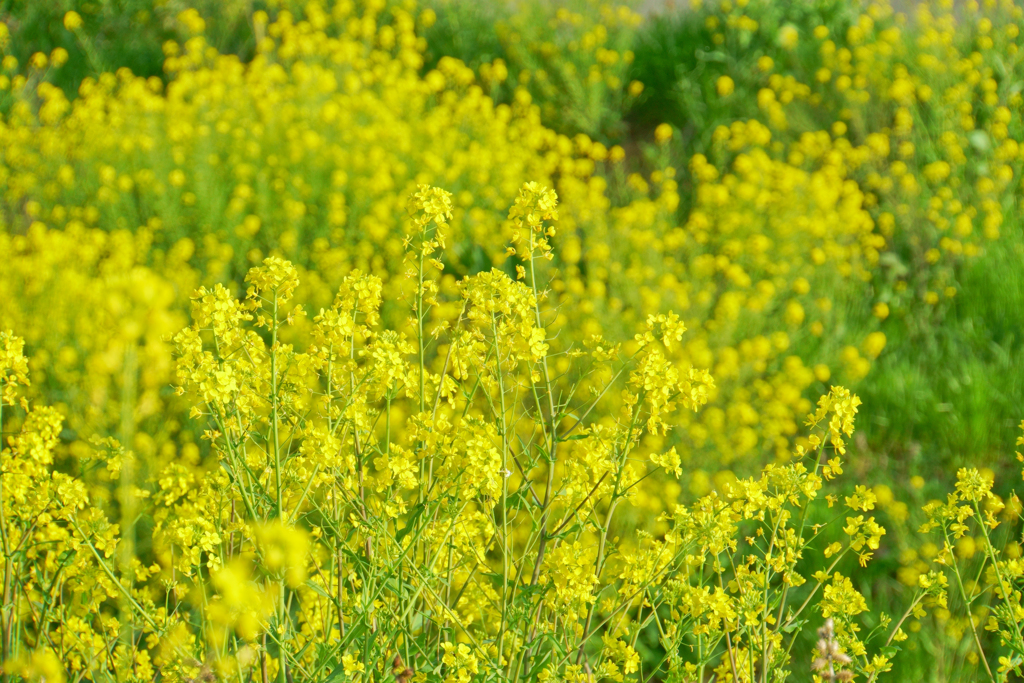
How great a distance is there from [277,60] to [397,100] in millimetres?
2555

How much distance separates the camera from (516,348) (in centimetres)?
179

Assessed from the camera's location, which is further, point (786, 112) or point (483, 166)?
point (786, 112)

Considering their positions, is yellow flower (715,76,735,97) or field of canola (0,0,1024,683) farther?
yellow flower (715,76,735,97)

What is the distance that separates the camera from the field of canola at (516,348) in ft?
5.48

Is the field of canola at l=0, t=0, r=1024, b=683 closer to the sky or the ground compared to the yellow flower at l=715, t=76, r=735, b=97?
closer to the ground

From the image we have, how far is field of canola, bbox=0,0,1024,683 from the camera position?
1670mm

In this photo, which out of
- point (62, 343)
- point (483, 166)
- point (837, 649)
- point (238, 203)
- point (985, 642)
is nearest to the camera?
point (837, 649)

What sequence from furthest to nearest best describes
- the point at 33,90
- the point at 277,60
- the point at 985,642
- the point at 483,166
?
the point at 277,60
the point at 33,90
the point at 483,166
the point at 985,642

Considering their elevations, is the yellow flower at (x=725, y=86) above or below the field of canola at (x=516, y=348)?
above

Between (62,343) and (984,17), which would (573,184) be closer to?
(62,343)

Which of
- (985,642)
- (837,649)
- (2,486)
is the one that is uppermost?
(2,486)

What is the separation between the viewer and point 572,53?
668 cm

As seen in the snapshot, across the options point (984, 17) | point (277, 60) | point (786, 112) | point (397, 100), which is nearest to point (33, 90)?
point (277, 60)

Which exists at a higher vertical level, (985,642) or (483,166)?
(483,166)
